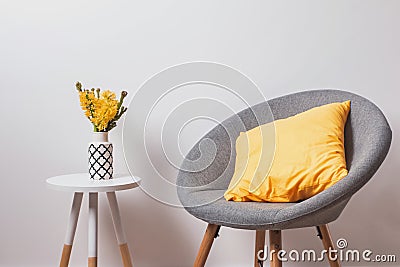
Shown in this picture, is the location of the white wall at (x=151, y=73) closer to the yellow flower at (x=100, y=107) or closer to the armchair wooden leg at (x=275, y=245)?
the yellow flower at (x=100, y=107)

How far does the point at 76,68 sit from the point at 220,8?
2.11ft

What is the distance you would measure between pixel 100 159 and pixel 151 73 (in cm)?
49

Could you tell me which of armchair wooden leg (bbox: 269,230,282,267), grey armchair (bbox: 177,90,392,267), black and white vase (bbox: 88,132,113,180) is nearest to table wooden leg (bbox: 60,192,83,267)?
black and white vase (bbox: 88,132,113,180)

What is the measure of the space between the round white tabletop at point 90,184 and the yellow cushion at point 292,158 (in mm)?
342

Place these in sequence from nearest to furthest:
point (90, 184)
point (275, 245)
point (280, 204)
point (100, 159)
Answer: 1. point (275, 245)
2. point (280, 204)
3. point (90, 184)
4. point (100, 159)

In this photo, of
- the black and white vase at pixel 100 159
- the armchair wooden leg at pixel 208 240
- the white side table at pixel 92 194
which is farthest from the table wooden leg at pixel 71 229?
the armchair wooden leg at pixel 208 240

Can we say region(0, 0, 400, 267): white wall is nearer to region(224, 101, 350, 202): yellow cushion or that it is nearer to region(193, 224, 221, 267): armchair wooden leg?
region(224, 101, 350, 202): yellow cushion

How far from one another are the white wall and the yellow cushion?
0.39 metres

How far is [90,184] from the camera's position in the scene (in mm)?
1851

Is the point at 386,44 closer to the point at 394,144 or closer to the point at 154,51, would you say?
the point at 394,144

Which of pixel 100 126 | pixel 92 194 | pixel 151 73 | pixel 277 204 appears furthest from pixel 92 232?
pixel 151 73

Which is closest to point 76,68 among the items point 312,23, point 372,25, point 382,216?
point 312,23

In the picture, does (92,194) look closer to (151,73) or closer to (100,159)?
(100,159)

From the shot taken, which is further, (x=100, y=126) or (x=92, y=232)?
(x=100, y=126)
